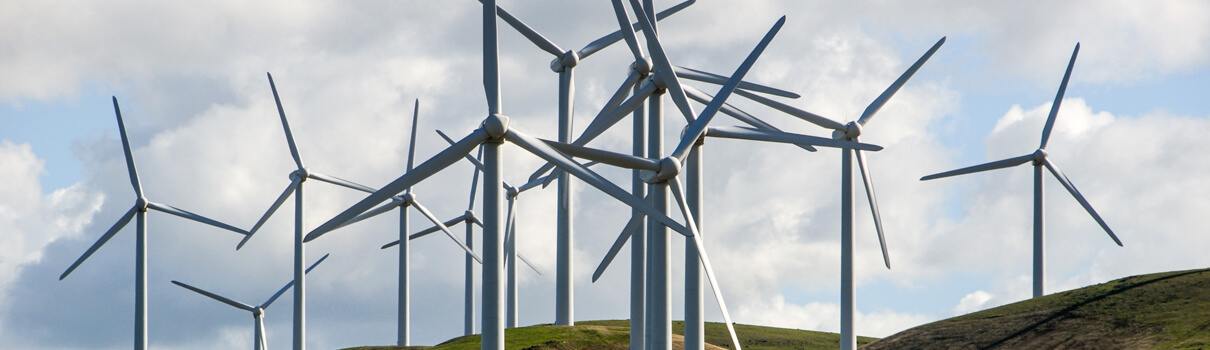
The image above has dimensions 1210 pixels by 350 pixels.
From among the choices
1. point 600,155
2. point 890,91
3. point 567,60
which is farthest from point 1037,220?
point 600,155

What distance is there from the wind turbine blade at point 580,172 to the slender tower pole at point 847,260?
Answer: 109 ft

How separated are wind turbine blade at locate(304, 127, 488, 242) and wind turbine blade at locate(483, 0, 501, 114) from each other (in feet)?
7.91

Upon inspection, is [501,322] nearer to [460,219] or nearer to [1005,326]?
[1005,326]

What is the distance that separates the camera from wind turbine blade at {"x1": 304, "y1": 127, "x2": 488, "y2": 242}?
4359 cm

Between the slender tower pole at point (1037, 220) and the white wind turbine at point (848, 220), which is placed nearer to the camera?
the white wind turbine at point (848, 220)

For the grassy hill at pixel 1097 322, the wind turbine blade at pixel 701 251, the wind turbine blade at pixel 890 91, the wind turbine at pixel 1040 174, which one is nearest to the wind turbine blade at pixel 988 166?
the wind turbine at pixel 1040 174

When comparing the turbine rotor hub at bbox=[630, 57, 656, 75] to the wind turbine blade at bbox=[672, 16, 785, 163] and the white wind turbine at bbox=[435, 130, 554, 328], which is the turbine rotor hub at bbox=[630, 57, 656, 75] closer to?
the wind turbine blade at bbox=[672, 16, 785, 163]

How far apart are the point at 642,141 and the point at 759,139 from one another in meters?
10.5

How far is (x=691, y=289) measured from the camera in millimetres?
53094

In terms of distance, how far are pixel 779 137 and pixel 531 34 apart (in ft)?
99.8

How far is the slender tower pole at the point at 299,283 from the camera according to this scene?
94.2 metres

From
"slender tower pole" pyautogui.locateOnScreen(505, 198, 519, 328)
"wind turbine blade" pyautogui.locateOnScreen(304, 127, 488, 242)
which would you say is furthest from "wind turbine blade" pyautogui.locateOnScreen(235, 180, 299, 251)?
"wind turbine blade" pyautogui.locateOnScreen(304, 127, 488, 242)

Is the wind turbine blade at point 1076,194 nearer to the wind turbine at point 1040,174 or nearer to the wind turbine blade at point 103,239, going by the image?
the wind turbine at point 1040,174

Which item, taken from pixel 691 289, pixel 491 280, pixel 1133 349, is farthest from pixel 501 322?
pixel 1133 349
